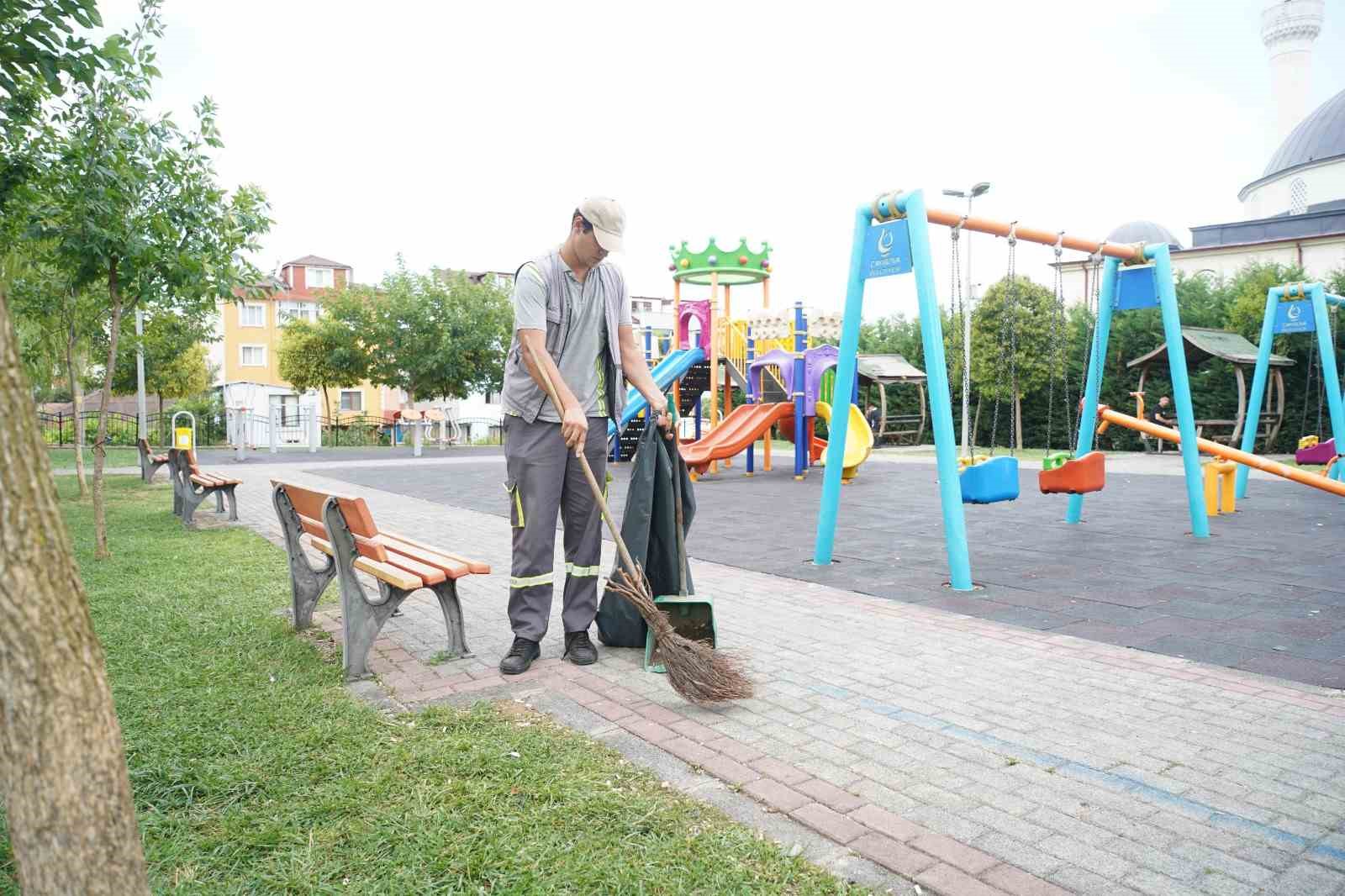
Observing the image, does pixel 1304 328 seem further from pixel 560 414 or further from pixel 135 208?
pixel 135 208

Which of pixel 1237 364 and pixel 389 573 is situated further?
pixel 1237 364

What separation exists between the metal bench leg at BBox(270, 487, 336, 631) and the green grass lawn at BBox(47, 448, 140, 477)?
14.5 metres

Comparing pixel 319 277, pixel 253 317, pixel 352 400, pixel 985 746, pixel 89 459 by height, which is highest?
pixel 319 277

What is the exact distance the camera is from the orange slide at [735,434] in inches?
592

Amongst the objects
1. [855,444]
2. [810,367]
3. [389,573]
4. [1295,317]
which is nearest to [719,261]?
[810,367]

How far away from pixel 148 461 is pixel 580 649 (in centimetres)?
1313

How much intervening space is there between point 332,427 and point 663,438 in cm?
3139

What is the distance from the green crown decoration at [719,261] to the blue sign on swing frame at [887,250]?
11.0m

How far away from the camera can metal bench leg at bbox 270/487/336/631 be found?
4.89 metres

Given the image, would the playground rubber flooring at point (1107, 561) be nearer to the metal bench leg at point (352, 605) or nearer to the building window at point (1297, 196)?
the metal bench leg at point (352, 605)

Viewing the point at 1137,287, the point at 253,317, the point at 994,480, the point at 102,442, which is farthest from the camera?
the point at 253,317

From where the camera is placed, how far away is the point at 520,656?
420 cm

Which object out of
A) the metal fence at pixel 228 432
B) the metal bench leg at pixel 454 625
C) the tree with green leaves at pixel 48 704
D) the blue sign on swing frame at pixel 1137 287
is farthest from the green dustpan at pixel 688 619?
the metal fence at pixel 228 432

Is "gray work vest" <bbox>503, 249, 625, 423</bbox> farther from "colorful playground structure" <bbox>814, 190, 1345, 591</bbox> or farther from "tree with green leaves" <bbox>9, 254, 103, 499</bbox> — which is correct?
"tree with green leaves" <bbox>9, 254, 103, 499</bbox>
